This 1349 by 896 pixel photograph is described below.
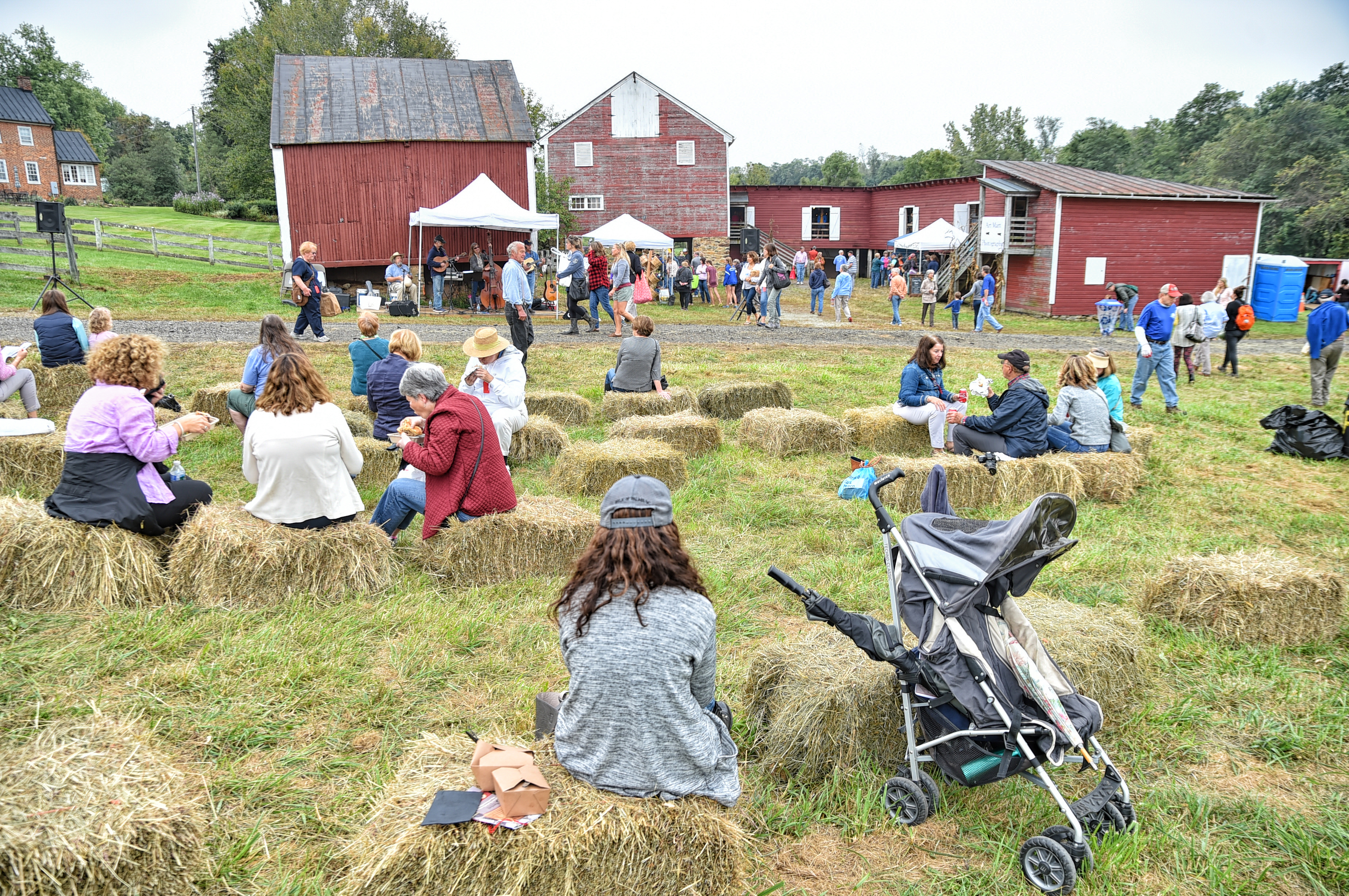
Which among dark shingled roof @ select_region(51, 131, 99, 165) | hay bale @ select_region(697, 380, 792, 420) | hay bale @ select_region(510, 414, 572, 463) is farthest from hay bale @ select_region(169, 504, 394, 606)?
dark shingled roof @ select_region(51, 131, 99, 165)

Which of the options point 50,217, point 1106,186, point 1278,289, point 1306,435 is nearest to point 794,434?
point 1306,435

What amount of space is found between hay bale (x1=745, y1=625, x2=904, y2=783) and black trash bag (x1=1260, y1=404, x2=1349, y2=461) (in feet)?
28.5

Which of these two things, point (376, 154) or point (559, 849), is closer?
point (559, 849)

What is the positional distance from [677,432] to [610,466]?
160cm

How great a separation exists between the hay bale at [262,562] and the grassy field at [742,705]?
0.12 m

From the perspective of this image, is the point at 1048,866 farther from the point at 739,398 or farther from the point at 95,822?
the point at 739,398

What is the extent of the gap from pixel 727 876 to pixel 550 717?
1.01 meters

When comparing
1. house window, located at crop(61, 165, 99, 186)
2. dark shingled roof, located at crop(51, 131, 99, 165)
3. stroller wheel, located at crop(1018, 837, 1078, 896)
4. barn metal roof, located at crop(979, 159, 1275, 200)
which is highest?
dark shingled roof, located at crop(51, 131, 99, 165)

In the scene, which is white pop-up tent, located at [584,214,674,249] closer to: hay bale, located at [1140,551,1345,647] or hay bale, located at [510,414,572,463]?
hay bale, located at [510,414,572,463]

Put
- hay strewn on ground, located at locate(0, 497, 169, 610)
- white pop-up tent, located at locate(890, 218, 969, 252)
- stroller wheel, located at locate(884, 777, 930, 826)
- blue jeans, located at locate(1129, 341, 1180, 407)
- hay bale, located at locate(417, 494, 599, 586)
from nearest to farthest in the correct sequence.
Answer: stroller wheel, located at locate(884, 777, 930, 826) < hay strewn on ground, located at locate(0, 497, 169, 610) < hay bale, located at locate(417, 494, 599, 586) < blue jeans, located at locate(1129, 341, 1180, 407) < white pop-up tent, located at locate(890, 218, 969, 252)

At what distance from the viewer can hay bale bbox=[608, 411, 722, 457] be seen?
921cm

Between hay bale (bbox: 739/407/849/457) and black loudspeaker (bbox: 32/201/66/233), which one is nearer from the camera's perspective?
hay bale (bbox: 739/407/849/457)

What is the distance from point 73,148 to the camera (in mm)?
59562

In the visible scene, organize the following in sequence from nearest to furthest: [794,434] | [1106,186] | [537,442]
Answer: [537,442] → [794,434] → [1106,186]
